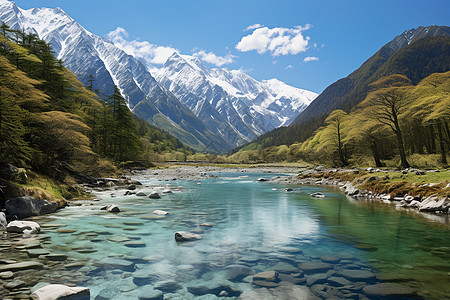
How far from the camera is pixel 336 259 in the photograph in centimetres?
828

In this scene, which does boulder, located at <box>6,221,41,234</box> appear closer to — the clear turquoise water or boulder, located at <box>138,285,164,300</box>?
the clear turquoise water

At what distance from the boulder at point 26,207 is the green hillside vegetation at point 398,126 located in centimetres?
3759

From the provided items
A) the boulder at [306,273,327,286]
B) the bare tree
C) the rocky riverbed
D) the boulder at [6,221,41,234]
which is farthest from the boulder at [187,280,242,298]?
the bare tree

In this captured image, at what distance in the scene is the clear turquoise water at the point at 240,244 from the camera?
22.2ft

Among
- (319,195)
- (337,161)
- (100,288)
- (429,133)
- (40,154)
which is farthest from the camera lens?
(337,161)

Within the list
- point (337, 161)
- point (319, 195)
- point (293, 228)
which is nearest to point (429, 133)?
point (337, 161)

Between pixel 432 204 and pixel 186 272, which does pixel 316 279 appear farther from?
pixel 432 204

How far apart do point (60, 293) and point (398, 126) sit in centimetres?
3884

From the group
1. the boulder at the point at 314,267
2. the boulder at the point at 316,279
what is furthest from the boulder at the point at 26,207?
the boulder at the point at 316,279

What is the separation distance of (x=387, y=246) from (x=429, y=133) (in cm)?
4966

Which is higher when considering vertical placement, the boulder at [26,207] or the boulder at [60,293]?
the boulder at [26,207]

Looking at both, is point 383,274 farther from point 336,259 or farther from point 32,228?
A: point 32,228

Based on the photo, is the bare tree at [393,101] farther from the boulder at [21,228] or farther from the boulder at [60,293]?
the boulder at [21,228]

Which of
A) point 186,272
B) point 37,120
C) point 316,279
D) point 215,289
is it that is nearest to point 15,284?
point 186,272
